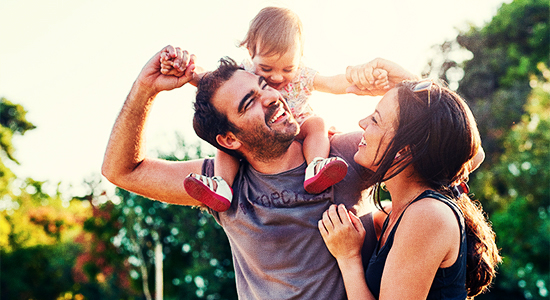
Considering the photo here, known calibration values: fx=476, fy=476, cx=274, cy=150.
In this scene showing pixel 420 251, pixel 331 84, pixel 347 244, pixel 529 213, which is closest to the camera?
pixel 420 251

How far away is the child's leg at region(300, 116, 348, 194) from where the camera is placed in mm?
2268

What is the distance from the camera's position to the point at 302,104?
9.77ft

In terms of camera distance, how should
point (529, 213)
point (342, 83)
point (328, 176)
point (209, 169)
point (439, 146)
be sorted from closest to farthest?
point (439, 146) → point (328, 176) → point (209, 169) → point (342, 83) → point (529, 213)

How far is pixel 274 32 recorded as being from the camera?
295 cm

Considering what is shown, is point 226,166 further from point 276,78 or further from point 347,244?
point 347,244

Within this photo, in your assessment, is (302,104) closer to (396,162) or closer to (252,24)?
(252,24)

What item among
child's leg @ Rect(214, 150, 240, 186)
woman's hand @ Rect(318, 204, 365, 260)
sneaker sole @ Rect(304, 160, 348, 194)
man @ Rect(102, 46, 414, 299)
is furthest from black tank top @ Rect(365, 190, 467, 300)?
child's leg @ Rect(214, 150, 240, 186)

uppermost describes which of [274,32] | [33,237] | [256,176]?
[274,32]

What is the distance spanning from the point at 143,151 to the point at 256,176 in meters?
0.67

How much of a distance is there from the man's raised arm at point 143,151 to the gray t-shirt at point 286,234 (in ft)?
1.06

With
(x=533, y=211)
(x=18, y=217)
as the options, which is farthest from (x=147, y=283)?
(x=533, y=211)

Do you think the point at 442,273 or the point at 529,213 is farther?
the point at 529,213

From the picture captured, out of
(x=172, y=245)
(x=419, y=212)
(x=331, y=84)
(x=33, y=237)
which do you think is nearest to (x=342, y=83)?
(x=331, y=84)

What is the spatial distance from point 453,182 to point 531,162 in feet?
43.3
